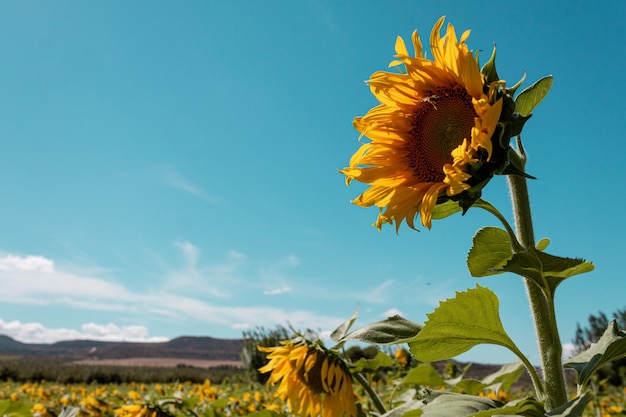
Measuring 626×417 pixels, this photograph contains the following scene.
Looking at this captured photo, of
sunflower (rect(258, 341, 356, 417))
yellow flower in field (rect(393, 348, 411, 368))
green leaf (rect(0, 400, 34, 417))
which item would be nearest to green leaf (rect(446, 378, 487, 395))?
sunflower (rect(258, 341, 356, 417))

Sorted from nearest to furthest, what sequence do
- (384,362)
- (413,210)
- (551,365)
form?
(551,365) < (413,210) < (384,362)

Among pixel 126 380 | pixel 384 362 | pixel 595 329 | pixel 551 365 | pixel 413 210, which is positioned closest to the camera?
pixel 551 365

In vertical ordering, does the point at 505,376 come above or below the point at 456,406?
above

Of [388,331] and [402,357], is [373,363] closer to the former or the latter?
[388,331]

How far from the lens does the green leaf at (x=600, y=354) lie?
3.53ft

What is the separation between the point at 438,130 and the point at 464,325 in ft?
1.59

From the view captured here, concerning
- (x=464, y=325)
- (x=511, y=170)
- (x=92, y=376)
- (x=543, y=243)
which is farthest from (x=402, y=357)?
(x=92, y=376)

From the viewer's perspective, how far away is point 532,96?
1.16 metres

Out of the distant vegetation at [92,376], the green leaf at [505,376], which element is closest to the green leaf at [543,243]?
the green leaf at [505,376]

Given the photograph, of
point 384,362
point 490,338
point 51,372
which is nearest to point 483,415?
point 490,338

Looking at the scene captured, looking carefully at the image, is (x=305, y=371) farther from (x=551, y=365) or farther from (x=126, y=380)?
(x=126, y=380)

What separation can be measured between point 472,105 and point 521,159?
7.1 inches

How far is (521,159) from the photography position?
1203mm

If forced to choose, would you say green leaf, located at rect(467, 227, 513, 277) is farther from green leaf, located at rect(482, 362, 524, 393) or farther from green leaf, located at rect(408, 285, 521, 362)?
green leaf, located at rect(482, 362, 524, 393)
